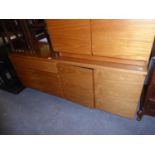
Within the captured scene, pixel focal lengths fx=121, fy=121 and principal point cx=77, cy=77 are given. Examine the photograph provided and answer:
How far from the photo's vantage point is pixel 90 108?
1.61 meters

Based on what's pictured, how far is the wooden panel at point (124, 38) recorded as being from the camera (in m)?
0.81

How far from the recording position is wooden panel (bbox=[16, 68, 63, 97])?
1.49 meters

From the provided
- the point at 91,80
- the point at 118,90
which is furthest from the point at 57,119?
the point at 118,90

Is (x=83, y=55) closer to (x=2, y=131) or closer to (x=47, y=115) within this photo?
(x=47, y=115)

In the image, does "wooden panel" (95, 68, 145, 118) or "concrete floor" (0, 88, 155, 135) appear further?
"concrete floor" (0, 88, 155, 135)

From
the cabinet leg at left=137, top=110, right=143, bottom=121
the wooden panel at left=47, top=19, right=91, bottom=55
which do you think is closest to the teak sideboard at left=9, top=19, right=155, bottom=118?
the wooden panel at left=47, top=19, right=91, bottom=55

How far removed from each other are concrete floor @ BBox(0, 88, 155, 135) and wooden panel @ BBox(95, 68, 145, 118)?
0.18 meters

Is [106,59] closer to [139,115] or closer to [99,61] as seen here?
[99,61]

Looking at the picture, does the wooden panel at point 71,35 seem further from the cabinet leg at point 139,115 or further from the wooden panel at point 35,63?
the cabinet leg at point 139,115

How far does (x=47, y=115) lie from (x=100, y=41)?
117cm

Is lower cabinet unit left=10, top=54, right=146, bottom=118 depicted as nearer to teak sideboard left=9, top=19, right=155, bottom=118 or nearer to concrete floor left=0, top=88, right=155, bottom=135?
teak sideboard left=9, top=19, right=155, bottom=118

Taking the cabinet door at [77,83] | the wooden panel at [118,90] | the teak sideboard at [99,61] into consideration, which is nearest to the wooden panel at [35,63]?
the teak sideboard at [99,61]

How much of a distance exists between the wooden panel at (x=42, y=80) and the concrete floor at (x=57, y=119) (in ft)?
0.71
